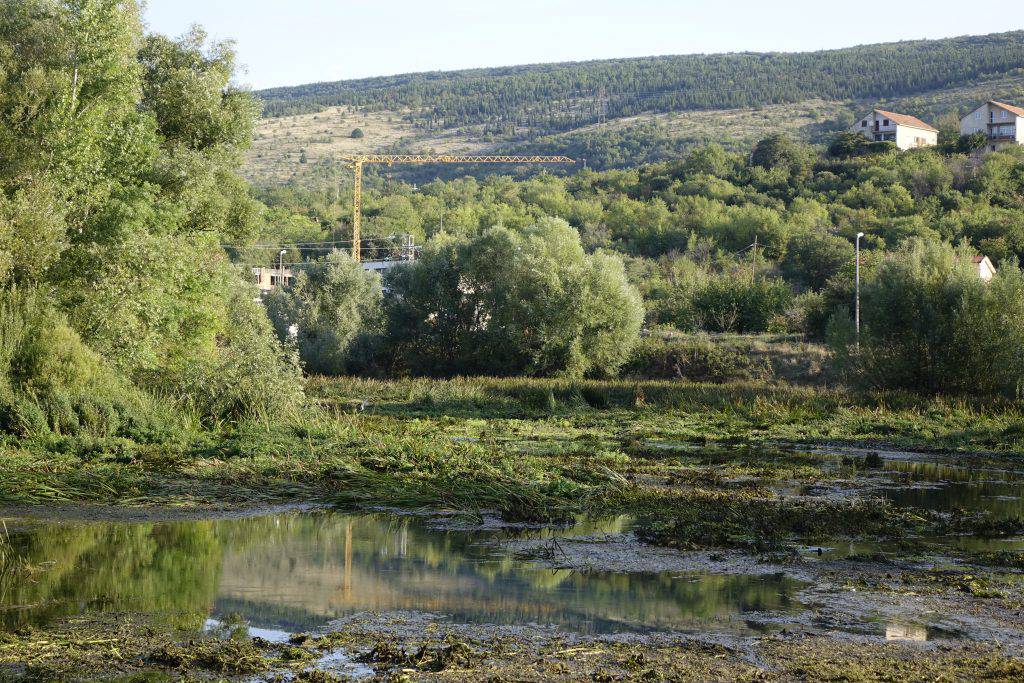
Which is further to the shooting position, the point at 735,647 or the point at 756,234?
the point at 756,234

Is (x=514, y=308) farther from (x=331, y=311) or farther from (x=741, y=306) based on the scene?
(x=741, y=306)

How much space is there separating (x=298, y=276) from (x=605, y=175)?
73.7 m

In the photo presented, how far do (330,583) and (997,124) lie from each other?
129 meters

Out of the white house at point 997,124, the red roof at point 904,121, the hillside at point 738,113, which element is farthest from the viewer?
the hillside at point 738,113

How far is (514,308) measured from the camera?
55.3 meters

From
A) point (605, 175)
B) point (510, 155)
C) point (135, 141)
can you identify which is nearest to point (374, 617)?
point (135, 141)

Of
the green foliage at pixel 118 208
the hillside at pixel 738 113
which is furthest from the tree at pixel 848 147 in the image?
the green foliage at pixel 118 208

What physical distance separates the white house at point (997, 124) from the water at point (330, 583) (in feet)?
388

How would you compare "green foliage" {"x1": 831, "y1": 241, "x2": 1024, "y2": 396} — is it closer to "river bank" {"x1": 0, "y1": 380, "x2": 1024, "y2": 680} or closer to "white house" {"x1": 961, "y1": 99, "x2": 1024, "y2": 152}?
"river bank" {"x1": 0, "y1": 380, "x2": 1024, "y2": 680}

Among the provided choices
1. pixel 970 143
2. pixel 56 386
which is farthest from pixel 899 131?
pixel 56 386

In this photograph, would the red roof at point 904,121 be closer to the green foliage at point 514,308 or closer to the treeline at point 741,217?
the treeline at point 741,217

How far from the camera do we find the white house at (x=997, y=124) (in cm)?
12062

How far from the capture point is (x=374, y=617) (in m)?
9.78

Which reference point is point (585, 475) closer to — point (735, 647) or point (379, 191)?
point (735, 647)
